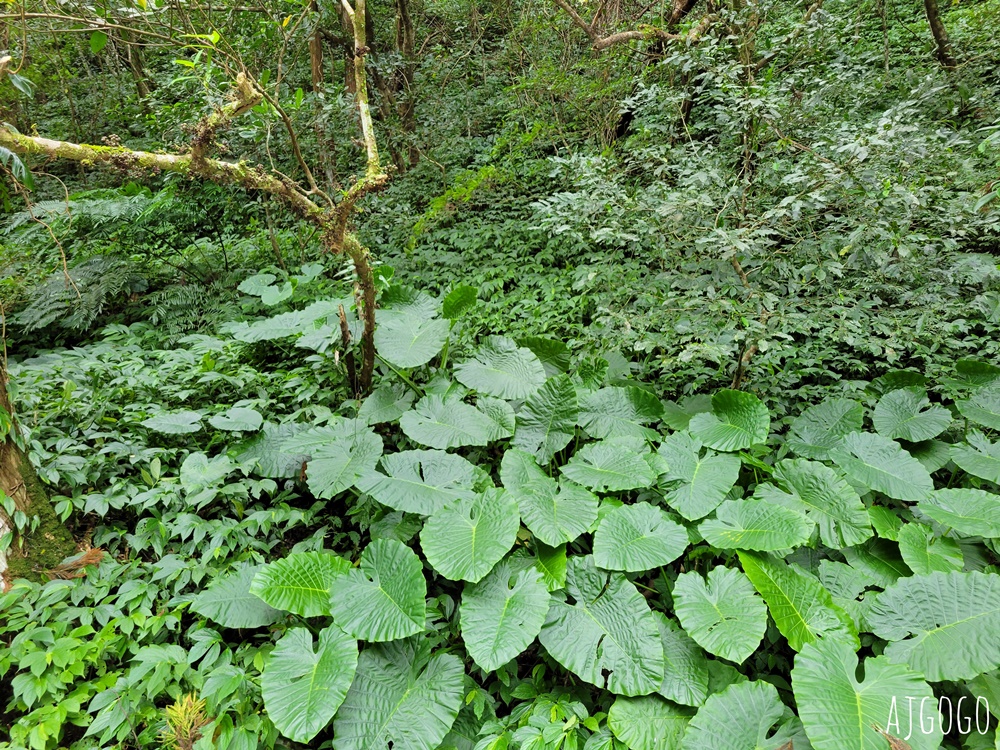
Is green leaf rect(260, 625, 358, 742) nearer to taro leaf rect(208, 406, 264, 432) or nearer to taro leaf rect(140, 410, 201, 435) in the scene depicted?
taro leaf rect(208, 406, 264, 432)

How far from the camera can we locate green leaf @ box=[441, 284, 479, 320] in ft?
9.52

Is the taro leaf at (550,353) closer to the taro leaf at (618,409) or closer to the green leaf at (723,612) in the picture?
the taro leaf at (618,409)

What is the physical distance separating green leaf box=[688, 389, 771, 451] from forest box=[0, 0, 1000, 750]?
0.05 ft

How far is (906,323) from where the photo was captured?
8.24ft

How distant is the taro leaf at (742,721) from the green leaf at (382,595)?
88cm

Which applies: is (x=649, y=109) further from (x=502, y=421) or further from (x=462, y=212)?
(x=502, y=421)

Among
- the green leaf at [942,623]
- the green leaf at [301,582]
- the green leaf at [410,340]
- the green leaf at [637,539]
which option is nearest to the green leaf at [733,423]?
the green leaf at [637,539]

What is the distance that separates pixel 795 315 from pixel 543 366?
121 cm

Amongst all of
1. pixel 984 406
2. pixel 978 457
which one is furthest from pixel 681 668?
pixel 984 406

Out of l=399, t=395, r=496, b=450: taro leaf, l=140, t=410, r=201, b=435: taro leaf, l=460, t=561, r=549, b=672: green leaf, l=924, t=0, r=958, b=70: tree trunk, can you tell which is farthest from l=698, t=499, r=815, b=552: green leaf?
l=924, t=0, r=958, b=70: tree trunk

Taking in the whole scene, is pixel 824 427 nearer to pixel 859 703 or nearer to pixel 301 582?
pixel 859 703

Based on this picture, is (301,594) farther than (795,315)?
No

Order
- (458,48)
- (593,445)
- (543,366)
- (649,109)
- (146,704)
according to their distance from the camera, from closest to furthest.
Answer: (146,704) < (593,445) < (543,366) < (649,109) < (458,48)

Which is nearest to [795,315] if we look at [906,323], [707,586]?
[906,323]
